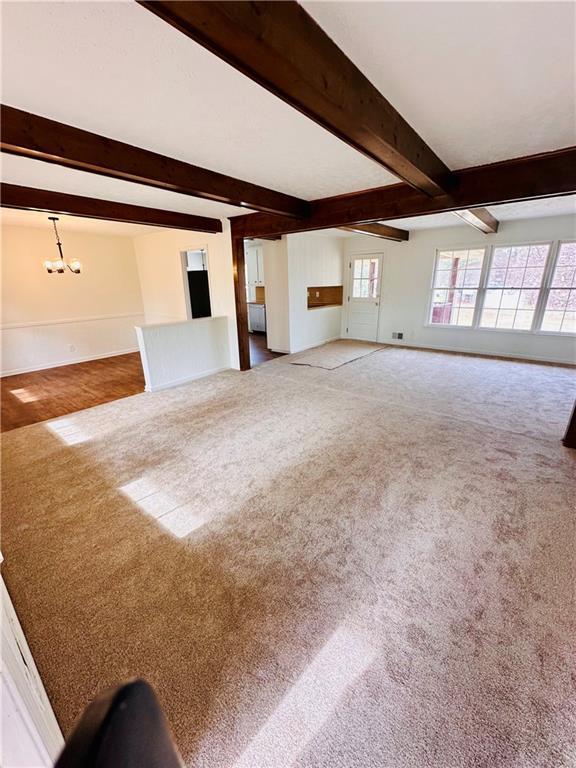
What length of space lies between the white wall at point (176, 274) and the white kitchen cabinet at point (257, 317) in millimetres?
2188

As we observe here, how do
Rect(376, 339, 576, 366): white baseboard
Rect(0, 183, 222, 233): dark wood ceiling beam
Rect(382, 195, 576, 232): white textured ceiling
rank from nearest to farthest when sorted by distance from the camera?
Rect(0, 183, 222, 233): dark wood ceiling beam → Rect(382, 195, 576, 232): white textured ceiling → Rect(376, 339, 576, 366): white baseboard

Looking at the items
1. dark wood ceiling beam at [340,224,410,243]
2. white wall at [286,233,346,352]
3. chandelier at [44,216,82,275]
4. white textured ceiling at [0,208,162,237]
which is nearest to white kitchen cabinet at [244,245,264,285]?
white wall at [286,233,346,352]

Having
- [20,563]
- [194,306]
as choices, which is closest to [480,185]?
[20,563]

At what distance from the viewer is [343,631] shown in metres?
1.41

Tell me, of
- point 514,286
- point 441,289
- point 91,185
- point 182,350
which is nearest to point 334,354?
point 441,289

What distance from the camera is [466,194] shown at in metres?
2.77

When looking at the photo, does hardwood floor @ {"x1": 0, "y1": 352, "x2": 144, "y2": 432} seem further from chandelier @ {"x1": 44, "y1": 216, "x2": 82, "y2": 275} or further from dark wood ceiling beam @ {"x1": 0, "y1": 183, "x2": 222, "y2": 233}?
dark wood ceiling beam @ {"x1": 0, "y1": 183, "x2": 222, "y2": 233}

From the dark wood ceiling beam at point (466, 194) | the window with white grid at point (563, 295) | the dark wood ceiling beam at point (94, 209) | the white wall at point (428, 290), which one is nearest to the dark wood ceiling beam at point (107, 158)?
the dark wood ceiling beam at point (466, 194)

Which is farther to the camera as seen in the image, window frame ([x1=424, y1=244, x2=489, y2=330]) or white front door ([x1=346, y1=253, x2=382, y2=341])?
white front door ([x1=346, y1=253, x2=382, y2=341])

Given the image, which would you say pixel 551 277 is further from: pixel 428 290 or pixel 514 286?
pixel 428 290

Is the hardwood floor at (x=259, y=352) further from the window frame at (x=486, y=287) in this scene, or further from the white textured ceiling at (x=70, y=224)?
the window frame at (x=486, y=287)

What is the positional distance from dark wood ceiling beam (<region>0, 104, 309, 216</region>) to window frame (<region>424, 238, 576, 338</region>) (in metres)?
4.51

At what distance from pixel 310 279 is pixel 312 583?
574cm

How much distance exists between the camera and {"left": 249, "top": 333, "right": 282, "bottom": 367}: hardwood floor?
19.6 feet
